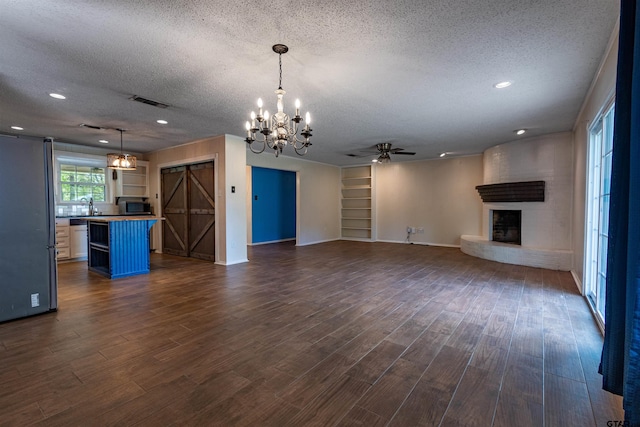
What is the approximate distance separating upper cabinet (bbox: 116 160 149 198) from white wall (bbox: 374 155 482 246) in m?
6.96

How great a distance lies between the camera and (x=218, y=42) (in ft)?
8.29

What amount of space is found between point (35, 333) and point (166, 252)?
4.88m

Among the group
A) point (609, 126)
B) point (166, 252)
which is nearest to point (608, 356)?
point (609, 126)

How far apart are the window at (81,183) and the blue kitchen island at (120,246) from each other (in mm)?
2014

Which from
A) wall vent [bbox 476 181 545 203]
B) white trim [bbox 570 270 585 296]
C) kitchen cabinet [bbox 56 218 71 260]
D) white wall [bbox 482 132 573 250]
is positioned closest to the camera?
white trim [bbox 570 270 585 296]

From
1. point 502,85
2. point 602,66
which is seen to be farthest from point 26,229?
point 602,66

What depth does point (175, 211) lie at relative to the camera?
287 inches

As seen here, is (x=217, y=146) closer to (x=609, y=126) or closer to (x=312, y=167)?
(x=312, y=167)

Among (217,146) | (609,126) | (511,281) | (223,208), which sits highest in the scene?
(217,146)

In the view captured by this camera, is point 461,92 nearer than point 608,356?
No

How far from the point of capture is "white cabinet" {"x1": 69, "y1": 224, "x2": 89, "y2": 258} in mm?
6504

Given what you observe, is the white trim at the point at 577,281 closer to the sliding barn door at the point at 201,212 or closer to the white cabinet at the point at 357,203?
the white cabinet at the point at 357,203

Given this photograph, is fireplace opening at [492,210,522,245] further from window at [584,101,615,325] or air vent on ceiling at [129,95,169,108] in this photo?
air vent on ceiling at [129,95,169,108]

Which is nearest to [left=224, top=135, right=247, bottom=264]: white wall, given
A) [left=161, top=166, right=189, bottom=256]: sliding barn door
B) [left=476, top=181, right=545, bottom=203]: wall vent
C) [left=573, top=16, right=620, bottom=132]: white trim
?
[left=161, top=166, right=189, bottom=256]: sliding barn door
